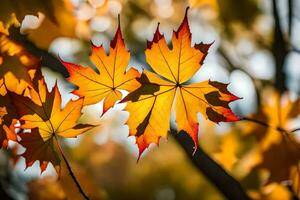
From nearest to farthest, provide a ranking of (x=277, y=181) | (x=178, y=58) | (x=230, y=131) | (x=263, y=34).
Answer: (x=178, y=58)
(x=277, y=181)
(x=230, y=131)
(x=263, y=34)

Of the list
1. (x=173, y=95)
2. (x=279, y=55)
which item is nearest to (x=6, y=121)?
(x=173, y=95)

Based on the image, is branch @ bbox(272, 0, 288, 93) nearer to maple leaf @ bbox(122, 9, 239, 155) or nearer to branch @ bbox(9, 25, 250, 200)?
branch @ bbox(9, 25, 250, 200)

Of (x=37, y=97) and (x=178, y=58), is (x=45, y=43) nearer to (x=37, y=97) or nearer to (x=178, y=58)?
(x=37, y=97)

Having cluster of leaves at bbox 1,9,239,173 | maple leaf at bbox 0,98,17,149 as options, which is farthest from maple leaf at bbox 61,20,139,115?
maple leaf at bbox 0,98,17,149

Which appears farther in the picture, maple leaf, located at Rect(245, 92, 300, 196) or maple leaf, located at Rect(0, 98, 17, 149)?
maple leaf, located at Rect(245, 92, 300, 196)

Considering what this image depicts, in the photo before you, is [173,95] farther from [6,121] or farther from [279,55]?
[279,55]

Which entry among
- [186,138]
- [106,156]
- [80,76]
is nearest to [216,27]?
[106,156]

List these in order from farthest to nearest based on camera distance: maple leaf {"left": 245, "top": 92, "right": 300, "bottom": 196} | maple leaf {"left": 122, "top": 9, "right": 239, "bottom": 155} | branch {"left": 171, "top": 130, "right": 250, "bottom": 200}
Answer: maple leaf {"left": 245, "top": 92, "right": 300, "bottom": 196}
branch {"left": 171, "top": 130, "right": 250, "bottom": 200}
maple leaf {"left": 122, "top": 9, "right": 239, "bottom": 155}

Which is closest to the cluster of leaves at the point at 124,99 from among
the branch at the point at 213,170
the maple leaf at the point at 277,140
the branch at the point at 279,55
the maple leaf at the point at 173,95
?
the maple leaf at the point at 173,95

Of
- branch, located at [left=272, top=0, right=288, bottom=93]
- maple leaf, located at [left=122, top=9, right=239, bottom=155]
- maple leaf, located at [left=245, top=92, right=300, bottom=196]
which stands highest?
branch, located at [left=272, top=0, right=288, bottom=93]
